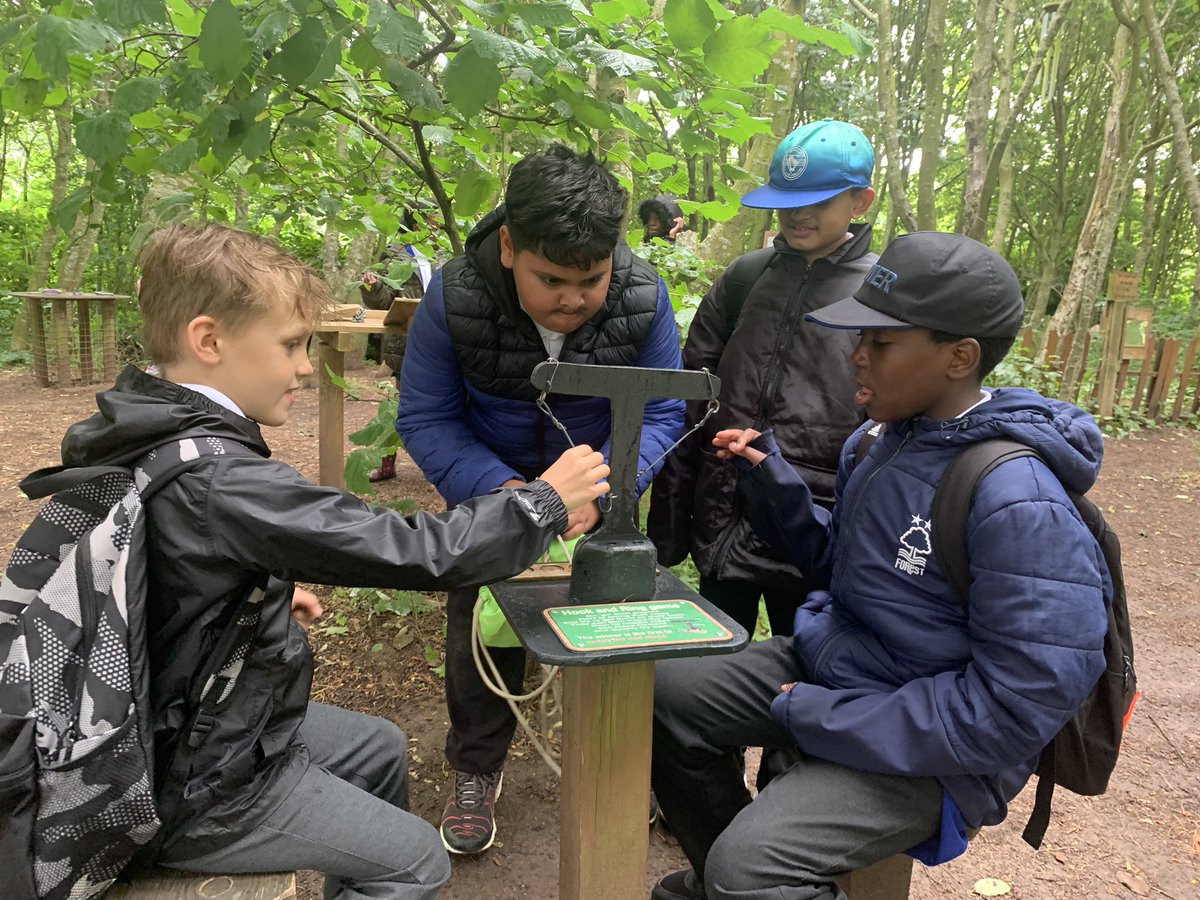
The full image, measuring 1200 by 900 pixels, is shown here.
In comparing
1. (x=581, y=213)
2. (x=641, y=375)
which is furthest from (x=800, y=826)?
(x=581, y=213)

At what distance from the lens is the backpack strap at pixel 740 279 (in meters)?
2.57

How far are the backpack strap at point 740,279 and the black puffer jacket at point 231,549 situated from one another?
1.37 meters

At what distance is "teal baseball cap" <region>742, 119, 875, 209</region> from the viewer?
90.7 inches

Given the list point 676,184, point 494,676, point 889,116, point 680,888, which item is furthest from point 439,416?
point 889,116

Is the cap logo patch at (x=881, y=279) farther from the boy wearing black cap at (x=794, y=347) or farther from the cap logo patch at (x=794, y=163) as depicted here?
the cap logo patch at (x=794, y=163)

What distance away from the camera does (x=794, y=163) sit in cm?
235

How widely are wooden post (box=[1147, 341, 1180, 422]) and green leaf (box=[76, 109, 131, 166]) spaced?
11.6m

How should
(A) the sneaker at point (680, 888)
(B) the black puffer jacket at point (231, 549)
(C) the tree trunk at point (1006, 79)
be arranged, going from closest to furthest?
(B) the black puffer jacket at point (231, 549), (A) the sneaker at point (680, 888), (C) the tree trunk at point (1006, 79)

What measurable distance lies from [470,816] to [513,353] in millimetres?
1484

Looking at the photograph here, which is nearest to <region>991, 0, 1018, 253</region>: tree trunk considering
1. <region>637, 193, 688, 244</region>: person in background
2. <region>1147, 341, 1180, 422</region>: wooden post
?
<region>1147, 341, 1180, 422</region>: wooden post

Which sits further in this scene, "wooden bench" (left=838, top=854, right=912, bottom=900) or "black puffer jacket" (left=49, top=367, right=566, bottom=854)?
"wooden bench" (left=838, top=854, right=912, bottom=900)

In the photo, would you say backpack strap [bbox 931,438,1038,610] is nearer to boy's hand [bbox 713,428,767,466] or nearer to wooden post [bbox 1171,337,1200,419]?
boy's hand [bbox 713,428,767,466]

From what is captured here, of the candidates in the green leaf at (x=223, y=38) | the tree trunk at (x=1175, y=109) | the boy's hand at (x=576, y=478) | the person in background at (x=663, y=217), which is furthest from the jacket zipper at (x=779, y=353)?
the tree trunk at (x=1175, y=109)

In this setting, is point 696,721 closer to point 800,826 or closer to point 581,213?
point 800,826
